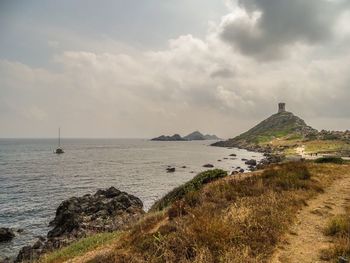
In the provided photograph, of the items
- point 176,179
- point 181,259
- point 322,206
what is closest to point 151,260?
point 181,259

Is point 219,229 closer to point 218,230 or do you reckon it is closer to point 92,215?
point 218,230

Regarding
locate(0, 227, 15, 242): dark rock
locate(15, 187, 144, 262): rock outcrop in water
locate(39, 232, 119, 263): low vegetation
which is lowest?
locate(0, 227, 15, 242): dark rock

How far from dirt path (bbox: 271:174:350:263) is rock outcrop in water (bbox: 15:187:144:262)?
18259 mm

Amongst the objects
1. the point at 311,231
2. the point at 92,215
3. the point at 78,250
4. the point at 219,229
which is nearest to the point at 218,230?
the point at 219,229

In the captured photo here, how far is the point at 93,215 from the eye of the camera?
122 ft

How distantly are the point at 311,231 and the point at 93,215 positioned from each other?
101 feet

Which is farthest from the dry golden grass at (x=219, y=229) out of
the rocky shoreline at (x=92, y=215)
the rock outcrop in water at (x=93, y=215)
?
the rock outcrop in water at (x=93, y=215)

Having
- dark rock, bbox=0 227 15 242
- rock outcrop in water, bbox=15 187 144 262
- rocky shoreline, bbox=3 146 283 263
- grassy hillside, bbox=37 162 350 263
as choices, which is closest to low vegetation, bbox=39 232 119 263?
grassy hillside, bbox=37 162 350 263

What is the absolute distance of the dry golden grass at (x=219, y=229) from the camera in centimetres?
912

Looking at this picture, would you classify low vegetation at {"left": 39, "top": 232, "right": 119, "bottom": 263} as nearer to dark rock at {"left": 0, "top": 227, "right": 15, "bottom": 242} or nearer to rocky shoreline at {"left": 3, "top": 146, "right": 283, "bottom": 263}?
rocky shoreline at {"left": 3, "top": 146, "right": 283, "bottom": 263}

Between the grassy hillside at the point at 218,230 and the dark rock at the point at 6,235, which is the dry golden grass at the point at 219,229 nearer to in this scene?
the grassy hillside at the point at 218,230

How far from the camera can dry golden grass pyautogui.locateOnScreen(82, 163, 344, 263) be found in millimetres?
9125

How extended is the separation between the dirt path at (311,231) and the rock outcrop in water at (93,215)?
59.9ft

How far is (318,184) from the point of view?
62.5ft
